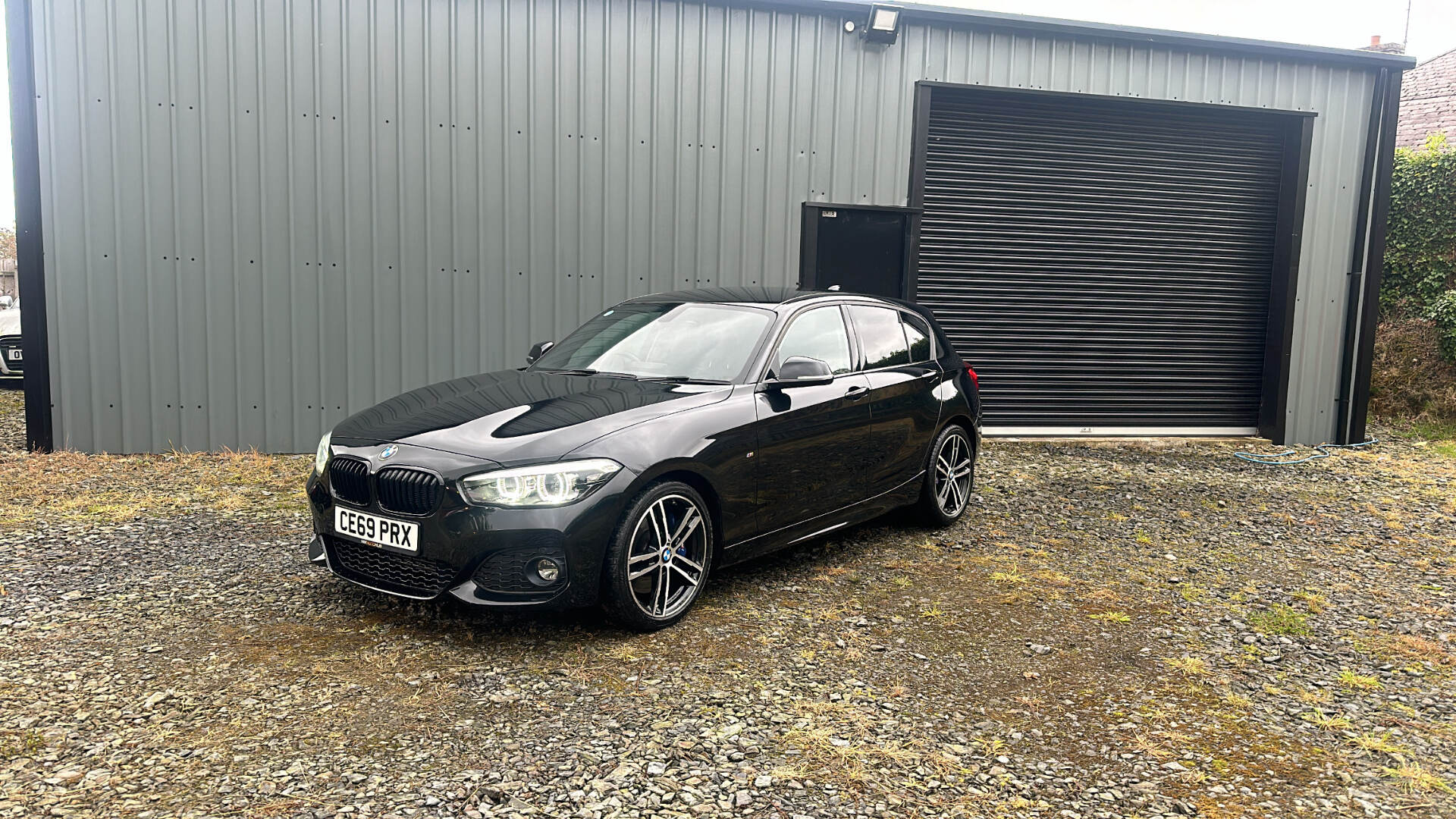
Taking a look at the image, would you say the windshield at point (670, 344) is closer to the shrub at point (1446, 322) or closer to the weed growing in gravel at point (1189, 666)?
the weed growing in gravel at point (1189, 666)

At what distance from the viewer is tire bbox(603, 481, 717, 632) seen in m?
3.82

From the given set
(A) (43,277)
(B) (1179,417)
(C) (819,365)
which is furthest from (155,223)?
(B) (1179,417)

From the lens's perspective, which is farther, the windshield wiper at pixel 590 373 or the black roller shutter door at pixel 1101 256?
the black roller shutter door at pixel 1101 256

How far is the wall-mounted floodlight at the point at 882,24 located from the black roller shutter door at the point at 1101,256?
3.15 feet

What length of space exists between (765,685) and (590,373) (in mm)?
1960

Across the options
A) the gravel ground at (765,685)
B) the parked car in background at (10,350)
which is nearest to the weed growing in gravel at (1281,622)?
the gravel ground at (765,685)

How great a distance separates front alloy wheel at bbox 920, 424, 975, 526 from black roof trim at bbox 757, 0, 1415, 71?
4.39m

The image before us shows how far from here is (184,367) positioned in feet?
25.4

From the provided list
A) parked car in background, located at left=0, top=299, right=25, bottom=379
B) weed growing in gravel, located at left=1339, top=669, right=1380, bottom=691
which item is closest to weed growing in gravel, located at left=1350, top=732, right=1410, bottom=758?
weed growing in gravel, located at left=1339, top=669, right=1380, bottom=691

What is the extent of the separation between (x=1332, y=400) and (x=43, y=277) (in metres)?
12.0

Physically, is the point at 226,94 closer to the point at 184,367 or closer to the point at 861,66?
the point at 184,367

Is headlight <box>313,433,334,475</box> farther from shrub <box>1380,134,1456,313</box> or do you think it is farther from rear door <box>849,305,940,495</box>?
shrub <box>1380,134,1456,313</box>

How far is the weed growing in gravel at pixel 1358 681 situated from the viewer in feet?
12.3

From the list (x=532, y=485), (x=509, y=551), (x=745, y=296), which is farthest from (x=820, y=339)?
(x=509, y=551)
